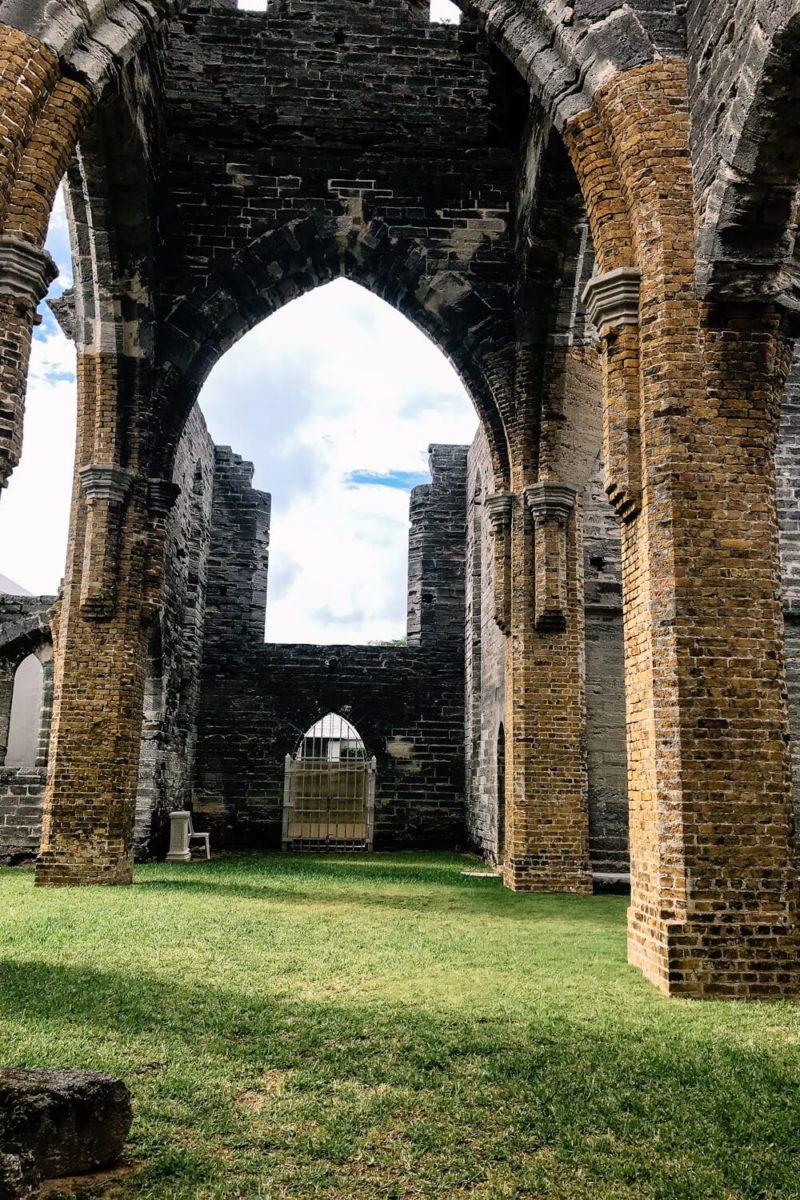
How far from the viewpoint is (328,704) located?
17625 mm

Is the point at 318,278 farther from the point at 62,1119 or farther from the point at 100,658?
the point at 62,1119

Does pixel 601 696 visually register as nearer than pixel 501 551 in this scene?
No

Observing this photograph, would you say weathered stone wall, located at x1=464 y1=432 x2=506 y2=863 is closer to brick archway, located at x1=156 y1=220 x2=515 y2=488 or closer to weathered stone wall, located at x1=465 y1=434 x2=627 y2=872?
weathered stone wall, located at x1=465 y1=434 x2=627 y2=872

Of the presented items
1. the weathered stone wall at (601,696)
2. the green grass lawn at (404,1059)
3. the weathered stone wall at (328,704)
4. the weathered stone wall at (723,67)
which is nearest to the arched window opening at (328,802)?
the weathered stone wall at (328,704)

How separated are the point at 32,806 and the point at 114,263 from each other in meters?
7.54

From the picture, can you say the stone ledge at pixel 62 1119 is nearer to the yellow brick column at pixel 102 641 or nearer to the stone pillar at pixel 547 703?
the yellow brick column at pixel 102 641

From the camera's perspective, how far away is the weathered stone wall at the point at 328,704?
17.2 m

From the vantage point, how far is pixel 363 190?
10.9 meters

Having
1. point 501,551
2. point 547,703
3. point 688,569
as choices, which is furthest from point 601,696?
point 688,569

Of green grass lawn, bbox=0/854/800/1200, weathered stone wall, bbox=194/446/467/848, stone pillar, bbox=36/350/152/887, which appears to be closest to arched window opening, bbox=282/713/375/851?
weathered stone wall, bbox=194/446/467/848

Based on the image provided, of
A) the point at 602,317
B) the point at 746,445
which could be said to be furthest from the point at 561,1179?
the point at 602,317

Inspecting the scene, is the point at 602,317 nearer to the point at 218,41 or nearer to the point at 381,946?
the point at 381,946

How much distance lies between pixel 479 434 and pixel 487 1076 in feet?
46.5

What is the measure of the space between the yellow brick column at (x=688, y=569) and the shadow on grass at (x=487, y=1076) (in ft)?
2.99
